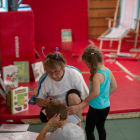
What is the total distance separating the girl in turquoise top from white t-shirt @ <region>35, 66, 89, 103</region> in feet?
0.73

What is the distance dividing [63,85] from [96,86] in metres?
0.40

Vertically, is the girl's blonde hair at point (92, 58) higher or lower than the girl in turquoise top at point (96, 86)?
higher

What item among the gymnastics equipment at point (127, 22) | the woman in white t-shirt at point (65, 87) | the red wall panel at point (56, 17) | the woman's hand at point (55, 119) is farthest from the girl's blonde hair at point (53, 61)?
the red wall panel at point (56, 17)

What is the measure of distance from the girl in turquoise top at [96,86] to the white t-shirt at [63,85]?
22cm

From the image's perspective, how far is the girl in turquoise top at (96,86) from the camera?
1604 mm

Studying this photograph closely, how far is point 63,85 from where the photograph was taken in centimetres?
190

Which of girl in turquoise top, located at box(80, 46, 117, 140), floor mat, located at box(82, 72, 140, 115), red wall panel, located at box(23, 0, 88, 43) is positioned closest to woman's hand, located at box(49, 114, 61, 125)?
girl in turquoise top, located at box(80, 46, 117, 140)

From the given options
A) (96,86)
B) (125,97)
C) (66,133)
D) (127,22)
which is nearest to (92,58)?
(96,86)

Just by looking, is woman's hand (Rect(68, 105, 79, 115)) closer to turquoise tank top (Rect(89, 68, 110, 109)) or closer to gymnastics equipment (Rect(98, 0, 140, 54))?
turquoise tank top (Rect(89, 68, 110, 109))

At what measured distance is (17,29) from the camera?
122 inches

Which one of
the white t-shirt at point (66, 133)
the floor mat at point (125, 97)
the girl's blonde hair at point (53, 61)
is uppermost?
the girl's blonde hair at point (53, 61)

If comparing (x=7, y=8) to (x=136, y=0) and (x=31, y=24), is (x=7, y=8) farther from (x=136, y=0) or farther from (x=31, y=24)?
(x=136, y=0)

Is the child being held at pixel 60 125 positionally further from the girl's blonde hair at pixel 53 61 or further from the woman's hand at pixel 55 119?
the girl's blonde hair at pixel 53 61

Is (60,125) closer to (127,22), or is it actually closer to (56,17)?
(127,22)
